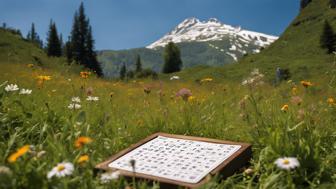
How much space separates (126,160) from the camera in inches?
156

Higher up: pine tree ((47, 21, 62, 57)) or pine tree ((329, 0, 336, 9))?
pine tree ((329, 0, 336, 9))

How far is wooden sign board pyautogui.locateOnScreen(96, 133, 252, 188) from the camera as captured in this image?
3520 millimetres

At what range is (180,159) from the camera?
13.1 ft

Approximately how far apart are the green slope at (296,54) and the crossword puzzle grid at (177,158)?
1481 inches

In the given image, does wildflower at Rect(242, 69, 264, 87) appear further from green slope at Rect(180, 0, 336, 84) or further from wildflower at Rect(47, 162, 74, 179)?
green slope at Rect(180, 0, 336, 84)

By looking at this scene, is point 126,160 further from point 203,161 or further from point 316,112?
point 316,112

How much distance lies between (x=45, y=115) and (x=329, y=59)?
4772cm

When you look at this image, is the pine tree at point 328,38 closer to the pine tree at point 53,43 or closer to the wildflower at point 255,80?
the pine tree at point 53,43

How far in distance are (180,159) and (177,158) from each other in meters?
0.05

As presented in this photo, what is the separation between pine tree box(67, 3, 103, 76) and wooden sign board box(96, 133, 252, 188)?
62.4 meters

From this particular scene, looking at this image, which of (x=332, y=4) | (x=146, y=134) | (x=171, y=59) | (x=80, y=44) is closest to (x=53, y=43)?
(x=80, y=44)

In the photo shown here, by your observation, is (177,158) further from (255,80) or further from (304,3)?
(304,3)

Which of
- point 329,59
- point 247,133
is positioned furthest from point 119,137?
point 329,59

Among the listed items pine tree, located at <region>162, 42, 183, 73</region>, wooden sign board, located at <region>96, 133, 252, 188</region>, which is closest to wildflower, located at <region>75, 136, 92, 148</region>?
wooden sign board, located at <region>96, 133, 252, 188</region>
